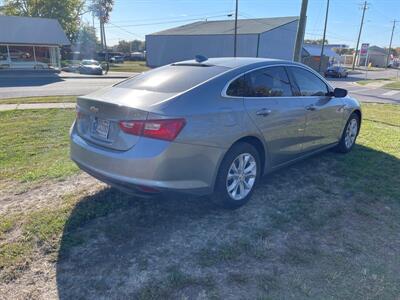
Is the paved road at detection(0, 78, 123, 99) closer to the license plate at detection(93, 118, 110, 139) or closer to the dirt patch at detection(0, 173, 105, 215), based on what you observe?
the dirt patch at detection(0, 173, 105, 215)

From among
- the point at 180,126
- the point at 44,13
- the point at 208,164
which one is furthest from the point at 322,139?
the point at 44,13

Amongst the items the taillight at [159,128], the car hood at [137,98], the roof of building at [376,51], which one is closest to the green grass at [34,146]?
the car hood at [137,98]

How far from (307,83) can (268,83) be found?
0.96 m

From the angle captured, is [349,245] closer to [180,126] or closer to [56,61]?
[180,126]

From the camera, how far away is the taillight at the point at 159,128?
9.64ft

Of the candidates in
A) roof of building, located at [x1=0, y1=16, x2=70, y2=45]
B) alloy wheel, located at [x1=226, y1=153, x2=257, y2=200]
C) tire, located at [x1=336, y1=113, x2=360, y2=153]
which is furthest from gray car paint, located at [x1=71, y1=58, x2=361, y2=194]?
roof of building, located at [x1=0, y1=16, x2=70, y2=45]

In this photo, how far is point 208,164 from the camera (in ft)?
10.7

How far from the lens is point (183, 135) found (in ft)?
9.84

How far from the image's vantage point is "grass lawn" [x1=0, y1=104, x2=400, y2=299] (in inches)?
102

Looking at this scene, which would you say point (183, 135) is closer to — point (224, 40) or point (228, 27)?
point (224, 40)

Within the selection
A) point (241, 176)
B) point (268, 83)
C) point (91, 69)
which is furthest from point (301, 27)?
point (91, 69)

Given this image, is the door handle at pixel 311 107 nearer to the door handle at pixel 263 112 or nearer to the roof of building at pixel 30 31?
the door handle at pixel 263 112

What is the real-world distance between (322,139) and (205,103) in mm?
2533

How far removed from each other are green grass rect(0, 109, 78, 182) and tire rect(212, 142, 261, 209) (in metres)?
2.32
